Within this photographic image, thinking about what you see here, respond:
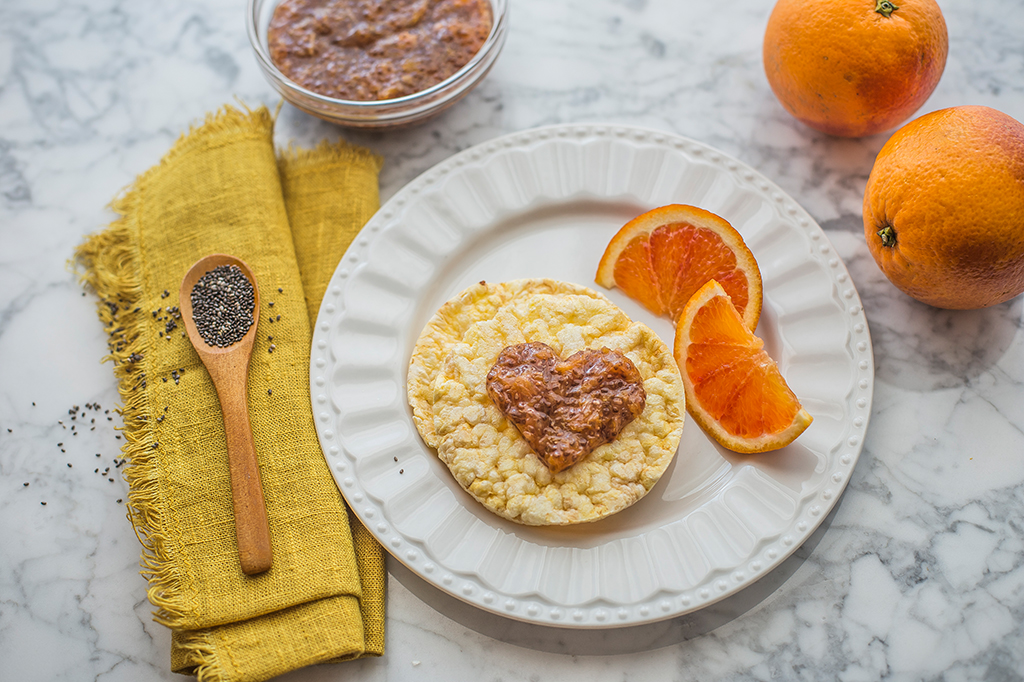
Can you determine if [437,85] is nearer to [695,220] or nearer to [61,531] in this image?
[695,220]

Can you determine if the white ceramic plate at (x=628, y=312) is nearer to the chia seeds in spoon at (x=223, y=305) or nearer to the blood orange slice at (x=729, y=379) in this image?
the blood orange slice at (x=729, y=379)

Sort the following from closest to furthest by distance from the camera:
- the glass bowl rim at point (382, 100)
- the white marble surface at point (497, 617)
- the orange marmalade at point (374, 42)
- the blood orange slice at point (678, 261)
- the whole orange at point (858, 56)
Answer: the white marble surface at point (497, 617) → the whole orange at point (858, 56) → the blood orange slice at point (678, 261) → the glass bowl rim at point (382, 100) → the orange marmalade at point (374, 42)

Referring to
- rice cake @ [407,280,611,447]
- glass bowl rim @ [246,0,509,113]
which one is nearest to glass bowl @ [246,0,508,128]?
glass bowl rim @ [246,0,509,113]

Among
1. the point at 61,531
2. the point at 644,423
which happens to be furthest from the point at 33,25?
the point at 644,423

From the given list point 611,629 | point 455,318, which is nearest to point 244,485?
point 455,318

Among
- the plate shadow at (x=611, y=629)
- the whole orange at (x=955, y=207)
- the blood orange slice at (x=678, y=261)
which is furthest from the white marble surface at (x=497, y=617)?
the blood orange slice at (x=678, y=261)

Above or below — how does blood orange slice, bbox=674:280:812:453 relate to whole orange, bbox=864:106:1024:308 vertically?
below

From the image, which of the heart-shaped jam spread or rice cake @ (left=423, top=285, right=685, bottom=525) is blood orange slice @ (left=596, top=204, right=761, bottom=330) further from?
the heart-shaped jam spread
